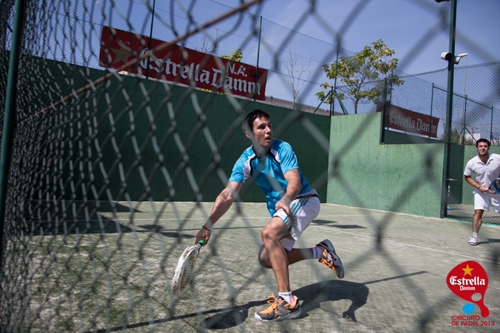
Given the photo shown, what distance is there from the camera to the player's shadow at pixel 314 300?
90.2 inches

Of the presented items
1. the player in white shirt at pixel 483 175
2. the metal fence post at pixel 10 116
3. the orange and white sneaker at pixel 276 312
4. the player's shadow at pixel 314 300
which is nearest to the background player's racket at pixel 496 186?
the player in white shirt at pixel 483 175

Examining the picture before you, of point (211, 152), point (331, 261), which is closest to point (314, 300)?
point (331, 261)

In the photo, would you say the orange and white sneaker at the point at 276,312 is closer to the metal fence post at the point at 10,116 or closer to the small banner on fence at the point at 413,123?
the small banner on fence at the point at 413,123

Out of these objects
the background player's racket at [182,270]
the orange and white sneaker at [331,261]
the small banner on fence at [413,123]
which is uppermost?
the small banner on fence at [413,123]

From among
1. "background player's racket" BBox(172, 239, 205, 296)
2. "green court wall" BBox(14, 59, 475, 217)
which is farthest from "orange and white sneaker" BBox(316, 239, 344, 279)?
"green court wall" BBox(14, 59, 475, 217)

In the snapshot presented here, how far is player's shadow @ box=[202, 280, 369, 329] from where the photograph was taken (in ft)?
7.52

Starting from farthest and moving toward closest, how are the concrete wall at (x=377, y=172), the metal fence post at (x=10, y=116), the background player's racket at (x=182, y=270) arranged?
the concrete wall at (x=377, y=172), the background player's racket at (x=182, y=270), the metal fence post at (x=10, y=116)

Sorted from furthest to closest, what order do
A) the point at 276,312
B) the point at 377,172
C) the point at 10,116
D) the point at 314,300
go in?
1. the point at 377,172
2. the point at 314,300
3. the point at 276,312
4. the point at 10,116

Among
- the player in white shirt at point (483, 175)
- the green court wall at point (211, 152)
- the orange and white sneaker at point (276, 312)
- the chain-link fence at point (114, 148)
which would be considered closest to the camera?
the chain-link fence at point (114, 148)

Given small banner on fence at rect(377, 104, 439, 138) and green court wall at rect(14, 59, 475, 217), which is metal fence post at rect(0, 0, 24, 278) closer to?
small banner on fence at rect(377, 104, 439, 138)

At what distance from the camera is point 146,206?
26.8 ft

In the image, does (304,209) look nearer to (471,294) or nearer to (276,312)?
(276,312)

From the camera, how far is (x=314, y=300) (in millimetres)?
2742

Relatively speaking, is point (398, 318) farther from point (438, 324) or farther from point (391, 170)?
point (391, 170)
